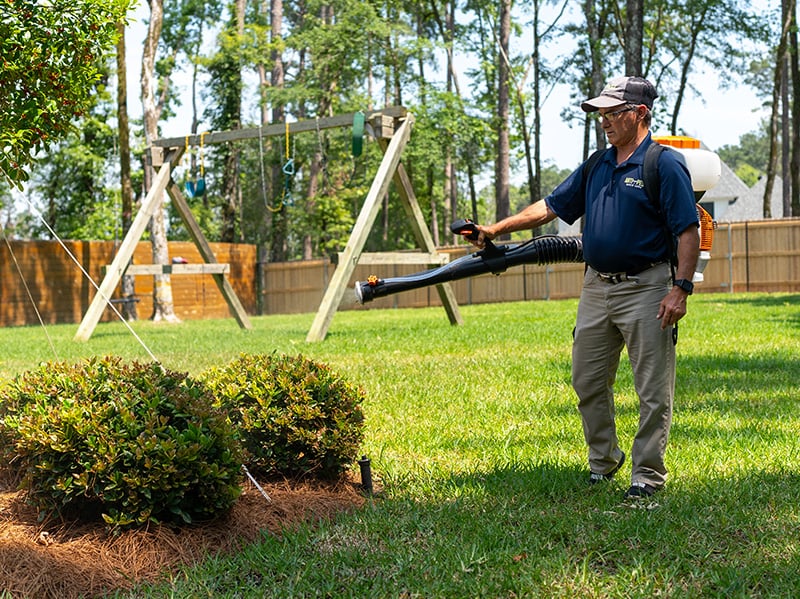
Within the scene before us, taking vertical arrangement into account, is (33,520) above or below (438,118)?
below

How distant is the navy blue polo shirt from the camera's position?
14.7 feet

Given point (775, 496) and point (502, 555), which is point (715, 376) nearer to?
point (775, 496)

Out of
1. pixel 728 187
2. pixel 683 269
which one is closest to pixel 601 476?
pixel 683 269

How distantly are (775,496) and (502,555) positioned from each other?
1625 mm

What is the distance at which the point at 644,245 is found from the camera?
4.61 m

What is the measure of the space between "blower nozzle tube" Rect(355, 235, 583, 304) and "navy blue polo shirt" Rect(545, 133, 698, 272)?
0.39 metres

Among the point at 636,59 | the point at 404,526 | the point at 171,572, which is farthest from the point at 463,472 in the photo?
the point at 636,59

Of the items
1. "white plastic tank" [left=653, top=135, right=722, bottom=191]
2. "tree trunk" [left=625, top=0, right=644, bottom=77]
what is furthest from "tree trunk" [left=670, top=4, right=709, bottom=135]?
"white plastic tank" [left=653, top=135, right=722, bottom=191]

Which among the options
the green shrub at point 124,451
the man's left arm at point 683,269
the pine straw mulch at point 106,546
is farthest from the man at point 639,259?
the green shrub at point 124,451

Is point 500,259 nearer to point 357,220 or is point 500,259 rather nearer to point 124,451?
point 124,451

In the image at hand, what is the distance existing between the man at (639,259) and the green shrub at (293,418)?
1371mm

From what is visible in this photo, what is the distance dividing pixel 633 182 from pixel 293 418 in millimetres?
2079

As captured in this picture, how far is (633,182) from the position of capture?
15.2 feet

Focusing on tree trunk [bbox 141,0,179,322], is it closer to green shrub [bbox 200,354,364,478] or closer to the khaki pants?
green shrub [bbox 200,354,364,478]
